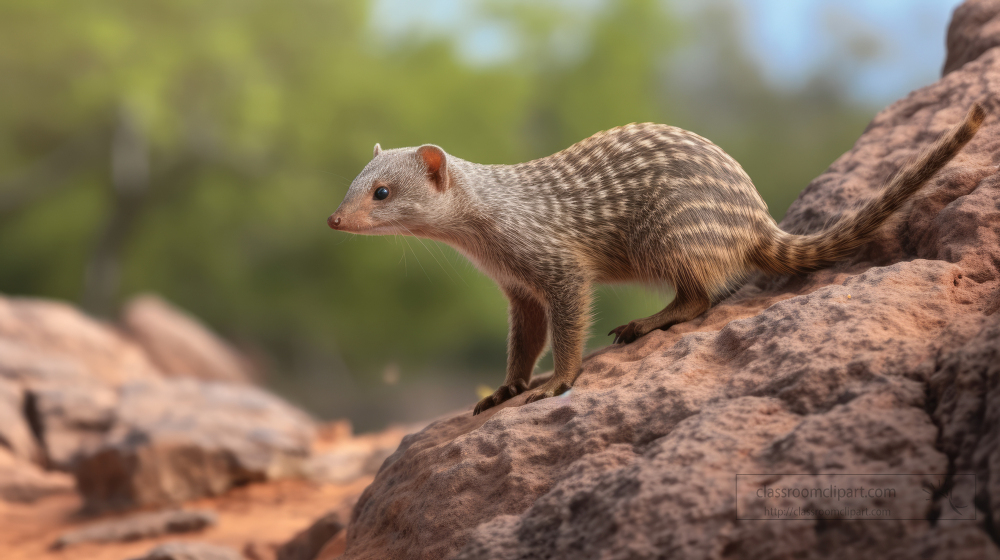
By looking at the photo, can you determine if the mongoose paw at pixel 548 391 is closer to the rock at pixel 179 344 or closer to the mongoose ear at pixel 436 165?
the mongoose ear at pixel 436 165

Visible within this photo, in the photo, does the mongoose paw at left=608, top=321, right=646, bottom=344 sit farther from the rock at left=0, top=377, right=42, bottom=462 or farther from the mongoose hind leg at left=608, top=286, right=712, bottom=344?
the rock at left=0, top=377, right=42, bottom=462

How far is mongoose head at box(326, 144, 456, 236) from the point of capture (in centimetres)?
320

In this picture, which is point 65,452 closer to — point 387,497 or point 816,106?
point 387,497

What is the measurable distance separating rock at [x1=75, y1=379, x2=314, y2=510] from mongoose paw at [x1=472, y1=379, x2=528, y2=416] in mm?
3197

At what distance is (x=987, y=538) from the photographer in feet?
4.47

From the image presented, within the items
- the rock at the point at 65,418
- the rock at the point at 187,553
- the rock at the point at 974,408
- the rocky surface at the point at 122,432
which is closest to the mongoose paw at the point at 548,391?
the rock at the point at 974,408

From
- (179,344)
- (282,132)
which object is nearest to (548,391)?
(282,132)

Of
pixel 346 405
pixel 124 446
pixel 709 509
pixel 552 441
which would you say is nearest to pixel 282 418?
pixel 124 446

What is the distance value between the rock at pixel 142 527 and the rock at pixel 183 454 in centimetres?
52

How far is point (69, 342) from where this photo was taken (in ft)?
28.5

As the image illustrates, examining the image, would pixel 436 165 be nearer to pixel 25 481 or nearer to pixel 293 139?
pixel 25 481

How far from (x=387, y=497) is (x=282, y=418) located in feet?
12.8

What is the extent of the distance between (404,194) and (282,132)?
25.3ft

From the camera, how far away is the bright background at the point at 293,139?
9758 millimetres
